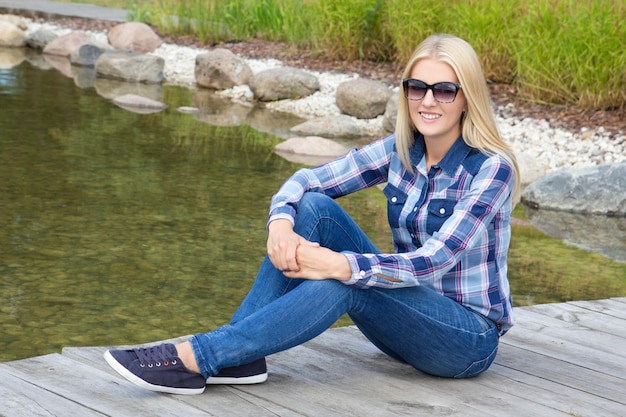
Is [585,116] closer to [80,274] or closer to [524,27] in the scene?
[524,27]

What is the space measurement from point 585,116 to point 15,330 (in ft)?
21.9

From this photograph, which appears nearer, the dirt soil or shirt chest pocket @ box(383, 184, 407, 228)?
shirt chest pocket @ box(383, 184, 407, 228)

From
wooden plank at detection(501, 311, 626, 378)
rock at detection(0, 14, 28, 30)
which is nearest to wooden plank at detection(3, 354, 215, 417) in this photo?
wooden plank at detection(501, 311, 626, 378)

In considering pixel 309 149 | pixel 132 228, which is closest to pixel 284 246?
pixel 132 228

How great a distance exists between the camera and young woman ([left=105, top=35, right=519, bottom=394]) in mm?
2580

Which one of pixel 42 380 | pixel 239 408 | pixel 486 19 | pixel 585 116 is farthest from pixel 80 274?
pixel 486 19

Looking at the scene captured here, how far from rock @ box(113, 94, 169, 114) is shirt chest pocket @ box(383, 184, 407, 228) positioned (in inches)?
300

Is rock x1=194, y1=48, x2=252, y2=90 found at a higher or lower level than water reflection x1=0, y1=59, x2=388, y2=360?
higher

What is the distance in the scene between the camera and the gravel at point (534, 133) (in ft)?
27.2

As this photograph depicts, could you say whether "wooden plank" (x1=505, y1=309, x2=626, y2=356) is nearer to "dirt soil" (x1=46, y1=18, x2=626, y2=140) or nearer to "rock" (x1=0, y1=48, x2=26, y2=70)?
"dirt soil" (x1=46, y1=18, x2=626, y2=140)

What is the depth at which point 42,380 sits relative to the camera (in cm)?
266

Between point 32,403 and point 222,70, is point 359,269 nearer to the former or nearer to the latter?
point 32,403

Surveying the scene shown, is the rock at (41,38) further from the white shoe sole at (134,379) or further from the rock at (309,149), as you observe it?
the white shoe sole at (134,379)

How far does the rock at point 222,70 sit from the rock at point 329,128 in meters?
2.62
